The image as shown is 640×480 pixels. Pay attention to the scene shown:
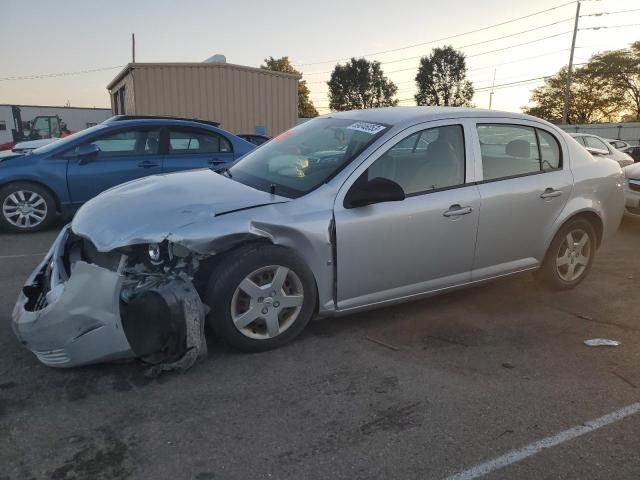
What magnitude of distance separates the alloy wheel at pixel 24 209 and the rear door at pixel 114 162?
42 cm

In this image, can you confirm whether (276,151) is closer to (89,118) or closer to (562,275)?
(562,275)

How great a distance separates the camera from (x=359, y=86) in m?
72.9

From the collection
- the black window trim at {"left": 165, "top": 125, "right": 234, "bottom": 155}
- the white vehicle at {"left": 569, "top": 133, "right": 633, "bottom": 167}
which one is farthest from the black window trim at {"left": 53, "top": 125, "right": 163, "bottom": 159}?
the white vehicle at {"left": 569, "top": 133, "right": 633, "bottom": 167}

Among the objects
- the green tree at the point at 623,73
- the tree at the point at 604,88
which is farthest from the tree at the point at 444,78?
the green tree at the point at 623,73

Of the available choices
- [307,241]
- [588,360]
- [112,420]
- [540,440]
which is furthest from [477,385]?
[112,420]

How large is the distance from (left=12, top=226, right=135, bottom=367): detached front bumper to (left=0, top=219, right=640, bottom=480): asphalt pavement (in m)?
0.17

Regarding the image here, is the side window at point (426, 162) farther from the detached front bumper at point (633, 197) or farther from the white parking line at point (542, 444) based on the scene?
the detached front bumper at point (633, 197)

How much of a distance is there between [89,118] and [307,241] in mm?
37383

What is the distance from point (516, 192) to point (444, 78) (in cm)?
7301

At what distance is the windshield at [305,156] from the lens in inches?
147

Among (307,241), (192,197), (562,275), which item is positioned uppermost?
(192,197)

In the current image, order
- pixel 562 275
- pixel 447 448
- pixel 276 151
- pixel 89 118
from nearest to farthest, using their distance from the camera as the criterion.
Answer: pixel 447 448, pixel 276 151, pixel 562 275, pixel 89 118

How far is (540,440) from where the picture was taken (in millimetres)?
2611

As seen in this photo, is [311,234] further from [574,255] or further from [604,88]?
[604,88]
